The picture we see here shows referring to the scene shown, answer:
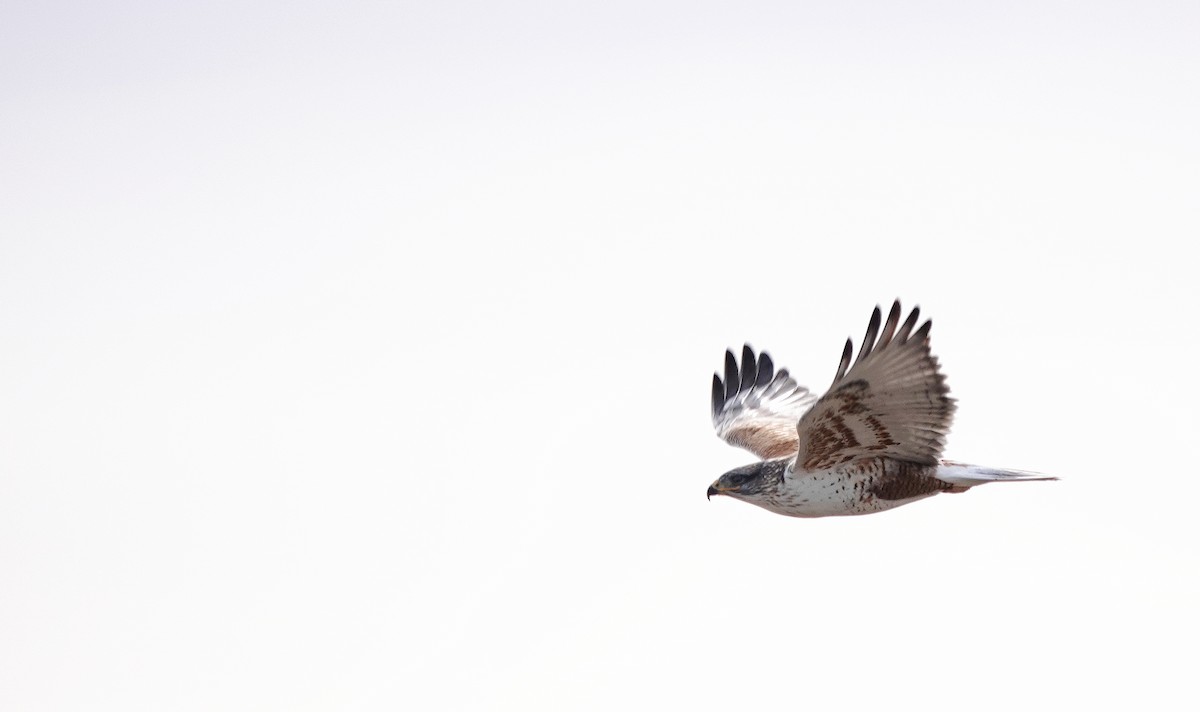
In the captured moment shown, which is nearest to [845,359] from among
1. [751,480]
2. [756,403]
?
[751,480]

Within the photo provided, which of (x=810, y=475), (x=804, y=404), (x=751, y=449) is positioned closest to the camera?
(x=810, y=475)

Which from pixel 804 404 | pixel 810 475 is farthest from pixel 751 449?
pixel 810 475

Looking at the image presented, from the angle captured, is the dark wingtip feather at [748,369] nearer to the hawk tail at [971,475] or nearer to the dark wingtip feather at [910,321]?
the hawk tail at [971,475]

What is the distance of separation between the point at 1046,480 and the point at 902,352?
1.29 metres

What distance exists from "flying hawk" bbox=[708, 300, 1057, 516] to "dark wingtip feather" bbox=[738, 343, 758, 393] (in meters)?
3.30

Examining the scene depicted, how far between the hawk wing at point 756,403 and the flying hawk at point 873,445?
79.0 inches

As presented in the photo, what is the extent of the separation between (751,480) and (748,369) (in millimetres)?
3532

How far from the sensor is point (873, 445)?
30.7 feet

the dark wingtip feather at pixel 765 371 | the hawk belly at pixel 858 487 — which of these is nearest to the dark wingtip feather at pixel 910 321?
the hawk belly at pixel 858 487

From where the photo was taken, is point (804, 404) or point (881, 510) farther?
point (804, 404)

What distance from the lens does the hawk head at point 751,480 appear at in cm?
988

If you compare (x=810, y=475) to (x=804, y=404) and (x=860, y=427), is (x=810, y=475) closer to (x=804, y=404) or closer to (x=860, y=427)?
(x=860, y=427)

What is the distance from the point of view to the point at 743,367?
13.4m

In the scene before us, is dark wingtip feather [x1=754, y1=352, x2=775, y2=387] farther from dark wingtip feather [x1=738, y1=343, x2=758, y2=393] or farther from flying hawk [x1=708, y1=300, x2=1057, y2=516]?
flying hawk [x1=708, y1=300, x2=1057, y2=516]
